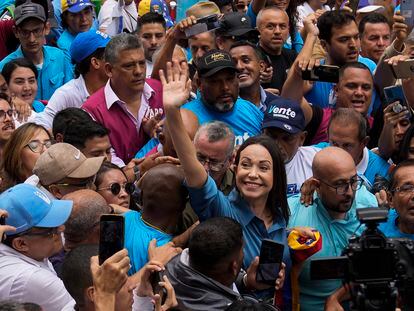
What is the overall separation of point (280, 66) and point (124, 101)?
182 cm

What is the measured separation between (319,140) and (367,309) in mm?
3697

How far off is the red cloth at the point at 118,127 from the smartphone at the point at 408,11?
2296 mm

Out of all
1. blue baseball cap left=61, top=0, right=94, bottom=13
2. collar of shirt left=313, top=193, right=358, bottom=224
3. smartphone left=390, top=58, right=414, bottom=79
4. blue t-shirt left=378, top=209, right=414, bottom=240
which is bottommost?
blue t-shirt left=378, top=209, right=414, bottom=240

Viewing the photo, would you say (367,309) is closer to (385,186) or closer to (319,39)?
(385,186)

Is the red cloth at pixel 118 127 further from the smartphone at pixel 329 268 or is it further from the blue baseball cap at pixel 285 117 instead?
the smartphone at pixel 329 268

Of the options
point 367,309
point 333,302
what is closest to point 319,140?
point 333,302

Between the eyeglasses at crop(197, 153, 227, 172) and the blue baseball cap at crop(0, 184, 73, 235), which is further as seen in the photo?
the eyeglasses at crop(197, 153, 227, 172)

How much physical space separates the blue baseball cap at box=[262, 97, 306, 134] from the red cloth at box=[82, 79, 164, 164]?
3.27 ft

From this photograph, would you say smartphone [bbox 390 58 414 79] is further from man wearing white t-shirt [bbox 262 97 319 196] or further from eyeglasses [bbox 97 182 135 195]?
eyeglasses [bbox 97 182 135 195]

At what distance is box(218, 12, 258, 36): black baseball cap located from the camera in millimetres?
8164

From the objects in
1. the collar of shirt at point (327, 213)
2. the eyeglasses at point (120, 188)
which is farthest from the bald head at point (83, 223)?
the collar of shirt at point (327, 213)

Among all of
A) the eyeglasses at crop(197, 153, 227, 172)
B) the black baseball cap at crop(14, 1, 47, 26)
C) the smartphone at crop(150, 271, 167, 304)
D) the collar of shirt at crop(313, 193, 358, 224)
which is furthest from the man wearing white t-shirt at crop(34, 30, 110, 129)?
the smartphone at crop(150, 271, 167, 304)

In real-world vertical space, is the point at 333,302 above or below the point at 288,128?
below

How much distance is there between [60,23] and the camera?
10.3 meters
